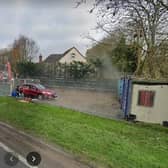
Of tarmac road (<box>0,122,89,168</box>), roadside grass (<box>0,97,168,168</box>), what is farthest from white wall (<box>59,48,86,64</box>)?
tarmac road (<box>0,122,89,168</box>)

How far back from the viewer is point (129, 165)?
760 centimetres

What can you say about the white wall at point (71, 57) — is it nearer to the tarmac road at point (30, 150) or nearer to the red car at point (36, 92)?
the red car at point (36, 92)

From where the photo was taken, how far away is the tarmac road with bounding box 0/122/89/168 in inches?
302

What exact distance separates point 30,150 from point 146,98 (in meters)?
11.3

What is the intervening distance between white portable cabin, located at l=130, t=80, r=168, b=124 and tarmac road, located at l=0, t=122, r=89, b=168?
29.1 feet

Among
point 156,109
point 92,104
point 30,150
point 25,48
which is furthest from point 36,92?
point 25,48

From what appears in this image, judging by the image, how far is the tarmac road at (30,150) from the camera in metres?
7.67

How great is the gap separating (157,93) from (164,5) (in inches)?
209

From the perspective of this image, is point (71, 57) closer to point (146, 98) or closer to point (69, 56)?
point (69, 56)

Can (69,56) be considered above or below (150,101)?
above

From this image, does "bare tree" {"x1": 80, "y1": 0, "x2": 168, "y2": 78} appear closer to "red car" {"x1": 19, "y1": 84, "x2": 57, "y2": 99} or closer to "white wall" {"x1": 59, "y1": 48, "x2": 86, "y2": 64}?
"red car" {"x1": 19, "y1": 84, "x2": 57, "y2": 99}

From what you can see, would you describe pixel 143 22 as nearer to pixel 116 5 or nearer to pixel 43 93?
pixel 116 5

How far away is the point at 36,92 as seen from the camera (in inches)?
1421

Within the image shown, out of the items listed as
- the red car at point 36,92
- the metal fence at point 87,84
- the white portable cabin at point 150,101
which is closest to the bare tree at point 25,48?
the metal fence at point 87,84
